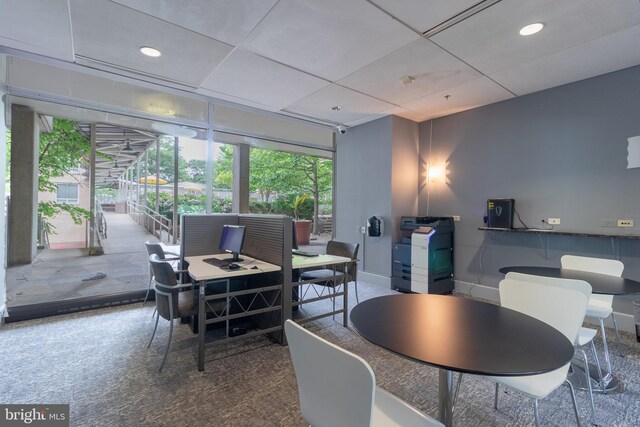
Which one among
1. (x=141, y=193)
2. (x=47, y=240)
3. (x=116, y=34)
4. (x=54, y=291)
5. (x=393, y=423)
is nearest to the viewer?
(x=393, y=423)

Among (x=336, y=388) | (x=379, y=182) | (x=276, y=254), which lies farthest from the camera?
(x=379, y=182)

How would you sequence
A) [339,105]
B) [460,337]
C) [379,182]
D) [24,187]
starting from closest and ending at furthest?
[460,337]
[24,187]
[339,105]
[379,182]

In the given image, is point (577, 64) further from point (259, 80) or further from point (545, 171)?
point (259, 80)

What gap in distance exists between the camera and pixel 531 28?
8.47ft

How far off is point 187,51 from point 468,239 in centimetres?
474

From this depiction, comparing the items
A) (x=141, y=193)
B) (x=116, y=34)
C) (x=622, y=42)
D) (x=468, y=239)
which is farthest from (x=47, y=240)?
(x=622, y=42)

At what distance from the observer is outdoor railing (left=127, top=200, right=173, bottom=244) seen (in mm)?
4891

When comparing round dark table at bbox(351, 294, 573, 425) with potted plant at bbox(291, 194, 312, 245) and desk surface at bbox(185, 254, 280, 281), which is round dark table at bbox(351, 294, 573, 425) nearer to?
desk surface at bbox(185, 254, 280, 281)

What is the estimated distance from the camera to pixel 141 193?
20.8 feet

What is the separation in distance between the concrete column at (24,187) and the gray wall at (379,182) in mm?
4938

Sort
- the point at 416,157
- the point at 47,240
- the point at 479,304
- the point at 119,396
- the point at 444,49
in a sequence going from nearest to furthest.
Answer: the point at 479,304 < the point at 119,396 < the point at 444,49 < the point at 47,240 < the point at 416,157

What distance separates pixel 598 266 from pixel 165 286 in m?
4.14

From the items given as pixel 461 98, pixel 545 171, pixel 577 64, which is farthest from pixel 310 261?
pixel 577 64

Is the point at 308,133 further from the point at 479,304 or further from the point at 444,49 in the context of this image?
the point at 479,304
